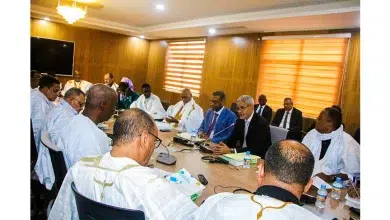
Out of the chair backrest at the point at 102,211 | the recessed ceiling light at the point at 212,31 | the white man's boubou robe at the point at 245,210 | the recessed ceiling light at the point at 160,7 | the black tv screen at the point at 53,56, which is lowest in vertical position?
the chair backrest at the point at 102,211

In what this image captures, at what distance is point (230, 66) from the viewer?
7094 mm

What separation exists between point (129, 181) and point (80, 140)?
96cm

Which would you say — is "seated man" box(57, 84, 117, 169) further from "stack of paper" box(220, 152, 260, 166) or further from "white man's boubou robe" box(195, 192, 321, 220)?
"white man's boubou robe" box(195, 192, 321, 220)

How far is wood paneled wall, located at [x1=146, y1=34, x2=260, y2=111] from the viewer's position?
6.56 meters

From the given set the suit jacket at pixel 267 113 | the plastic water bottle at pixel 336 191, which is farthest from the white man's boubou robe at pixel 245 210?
the suit jacket at pixel 267 113

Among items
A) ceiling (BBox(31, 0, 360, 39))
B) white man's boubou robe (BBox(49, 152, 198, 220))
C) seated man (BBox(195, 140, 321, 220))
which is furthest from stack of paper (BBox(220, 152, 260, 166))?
ceiling (BBox(31, 0, 360, 39))

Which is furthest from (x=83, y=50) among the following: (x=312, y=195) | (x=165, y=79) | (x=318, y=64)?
(x=312, y=195)

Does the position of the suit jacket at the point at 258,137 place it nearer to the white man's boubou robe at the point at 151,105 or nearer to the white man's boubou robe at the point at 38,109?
the white man's boubou robe at the point at 38,109

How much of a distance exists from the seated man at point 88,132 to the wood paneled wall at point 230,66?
477 cm

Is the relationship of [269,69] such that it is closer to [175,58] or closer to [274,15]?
[274,15]

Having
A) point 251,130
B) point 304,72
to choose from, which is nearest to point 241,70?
point 304,72

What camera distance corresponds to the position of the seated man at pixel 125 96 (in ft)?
19.4

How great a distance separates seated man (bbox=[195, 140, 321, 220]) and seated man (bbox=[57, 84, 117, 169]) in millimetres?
1139

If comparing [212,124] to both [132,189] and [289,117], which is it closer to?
[289,117]
